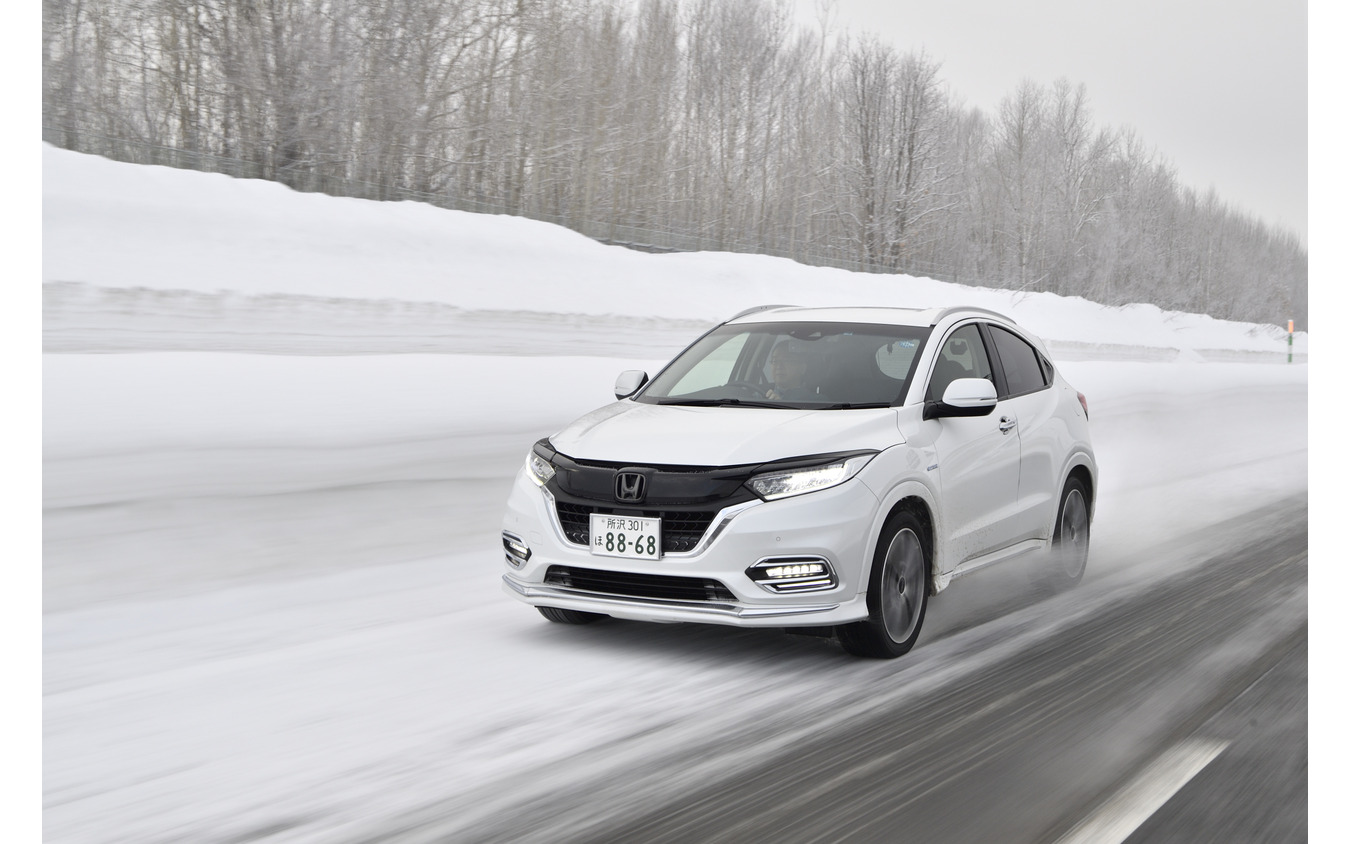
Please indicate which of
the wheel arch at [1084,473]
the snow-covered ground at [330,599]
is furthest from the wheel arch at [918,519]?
the wheel arch at [1084,473]

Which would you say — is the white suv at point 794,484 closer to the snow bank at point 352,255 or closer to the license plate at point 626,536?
the license plate at point 626,536

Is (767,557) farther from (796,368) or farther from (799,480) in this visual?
(796,368)

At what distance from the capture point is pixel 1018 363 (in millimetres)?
7648

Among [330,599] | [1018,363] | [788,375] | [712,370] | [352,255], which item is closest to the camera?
[788,375]

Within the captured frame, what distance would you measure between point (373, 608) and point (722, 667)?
2.14m

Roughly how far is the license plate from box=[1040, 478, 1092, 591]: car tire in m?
3.18

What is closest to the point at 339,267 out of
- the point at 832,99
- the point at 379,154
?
the point at 379,154

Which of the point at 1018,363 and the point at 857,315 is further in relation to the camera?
the point at 1018,363

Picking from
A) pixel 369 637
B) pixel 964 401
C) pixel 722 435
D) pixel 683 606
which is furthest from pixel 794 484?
pixel 369 637

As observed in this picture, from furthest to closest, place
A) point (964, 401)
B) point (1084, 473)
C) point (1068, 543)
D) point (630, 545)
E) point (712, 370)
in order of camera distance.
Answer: point (1084, 473) < point (1068, 543) < point (712, 370) < point (964, 401) < point (630, 545)

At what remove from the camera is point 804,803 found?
399 cm

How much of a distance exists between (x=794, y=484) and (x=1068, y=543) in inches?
122

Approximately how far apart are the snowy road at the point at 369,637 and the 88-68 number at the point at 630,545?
524mm

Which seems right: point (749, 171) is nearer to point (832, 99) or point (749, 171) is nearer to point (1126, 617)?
point (832, 99)
